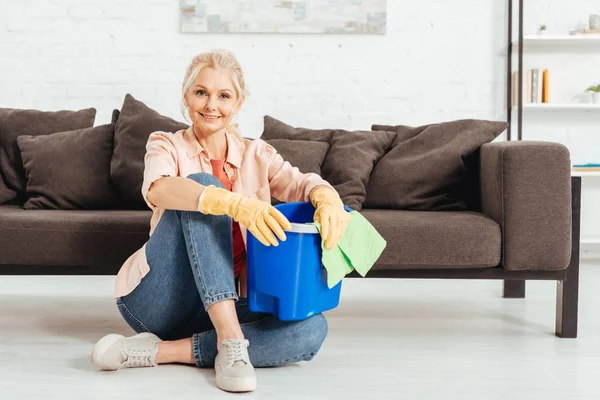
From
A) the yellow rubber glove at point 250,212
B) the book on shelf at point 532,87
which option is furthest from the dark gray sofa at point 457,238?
the book on shelf at point 532,87

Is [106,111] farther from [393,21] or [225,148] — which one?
[225,148]

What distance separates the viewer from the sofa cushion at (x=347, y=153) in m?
2.61

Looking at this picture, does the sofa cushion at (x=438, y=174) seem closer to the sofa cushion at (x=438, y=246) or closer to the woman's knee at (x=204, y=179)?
the sofa cushion at (x=438, y=246)

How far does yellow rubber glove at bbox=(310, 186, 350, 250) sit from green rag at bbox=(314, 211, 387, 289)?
0.02 meters

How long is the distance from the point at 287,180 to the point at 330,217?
0.32 metres

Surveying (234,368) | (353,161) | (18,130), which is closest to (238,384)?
(234,368)

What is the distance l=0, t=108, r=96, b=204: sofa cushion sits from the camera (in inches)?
108

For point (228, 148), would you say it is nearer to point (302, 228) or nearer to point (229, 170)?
point (229, 170)

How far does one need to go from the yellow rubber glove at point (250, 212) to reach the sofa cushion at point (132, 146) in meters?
0.98

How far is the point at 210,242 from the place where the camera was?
1.73 m

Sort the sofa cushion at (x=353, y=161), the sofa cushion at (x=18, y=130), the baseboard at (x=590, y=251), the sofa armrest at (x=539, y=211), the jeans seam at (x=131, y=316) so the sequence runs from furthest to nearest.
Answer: the baseboard at (x=590, y=251) → the sofa cushion at (x=18, y=130) → the sofa cushion at (x=353, y=161) → the sofa armrest at (x=539, y=211) → the jeans seam at (x=131, y=316)

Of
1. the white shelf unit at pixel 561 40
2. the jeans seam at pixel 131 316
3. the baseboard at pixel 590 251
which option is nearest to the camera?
Result: the jeans seam at pixel 131 316

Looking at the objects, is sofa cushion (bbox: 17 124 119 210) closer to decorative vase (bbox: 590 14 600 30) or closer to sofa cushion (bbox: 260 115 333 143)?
sofa cushion (bbox: 260 115 333 143)

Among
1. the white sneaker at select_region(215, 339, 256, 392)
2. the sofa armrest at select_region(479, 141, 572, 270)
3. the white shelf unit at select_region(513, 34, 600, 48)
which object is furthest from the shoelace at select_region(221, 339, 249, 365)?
the white shelf unit at select_region(513, 34, 600, 48)
